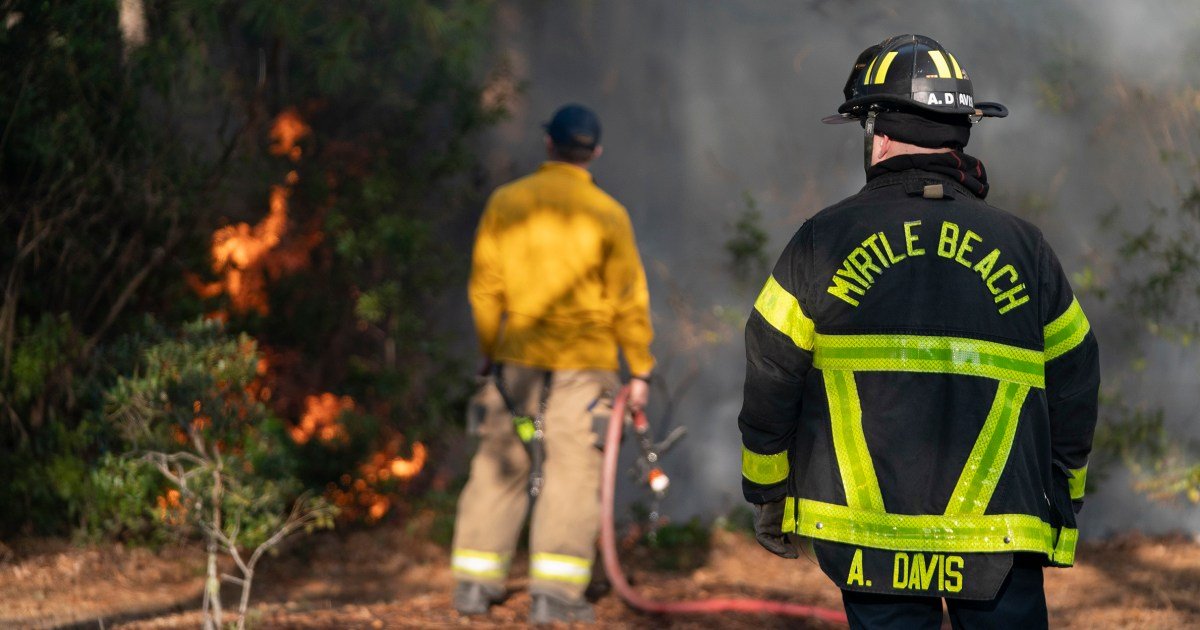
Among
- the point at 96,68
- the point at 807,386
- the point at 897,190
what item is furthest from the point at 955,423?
the point at 96,68

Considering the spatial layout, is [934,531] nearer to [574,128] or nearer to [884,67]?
[884,67]

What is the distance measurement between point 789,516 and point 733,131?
5519mm

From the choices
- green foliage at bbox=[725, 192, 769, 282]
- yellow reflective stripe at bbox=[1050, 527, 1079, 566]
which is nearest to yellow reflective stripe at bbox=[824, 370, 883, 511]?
yellow reflective stripe at bbox=[1050, 527, 1079, 566]

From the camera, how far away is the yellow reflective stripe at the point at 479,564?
566cm

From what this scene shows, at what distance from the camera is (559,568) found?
5.54 metres

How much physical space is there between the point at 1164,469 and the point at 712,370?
8.49 ft

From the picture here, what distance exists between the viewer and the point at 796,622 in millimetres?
5613

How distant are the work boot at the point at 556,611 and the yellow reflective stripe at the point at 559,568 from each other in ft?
0.26

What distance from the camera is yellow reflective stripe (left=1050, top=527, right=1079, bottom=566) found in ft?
9.43

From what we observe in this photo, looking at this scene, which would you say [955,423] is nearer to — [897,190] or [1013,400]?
[1013,400]

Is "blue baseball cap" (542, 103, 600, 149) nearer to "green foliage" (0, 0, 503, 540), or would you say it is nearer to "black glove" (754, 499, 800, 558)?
"green foliage" (0, 0, 503, 540)

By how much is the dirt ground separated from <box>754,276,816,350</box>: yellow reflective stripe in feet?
8.97

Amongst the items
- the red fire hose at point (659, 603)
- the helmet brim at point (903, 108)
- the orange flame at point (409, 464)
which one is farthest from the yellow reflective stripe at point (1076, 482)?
the orange flame at point (409, 464)

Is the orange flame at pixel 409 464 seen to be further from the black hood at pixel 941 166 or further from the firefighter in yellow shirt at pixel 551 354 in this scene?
the black hood at pixel 941 166
